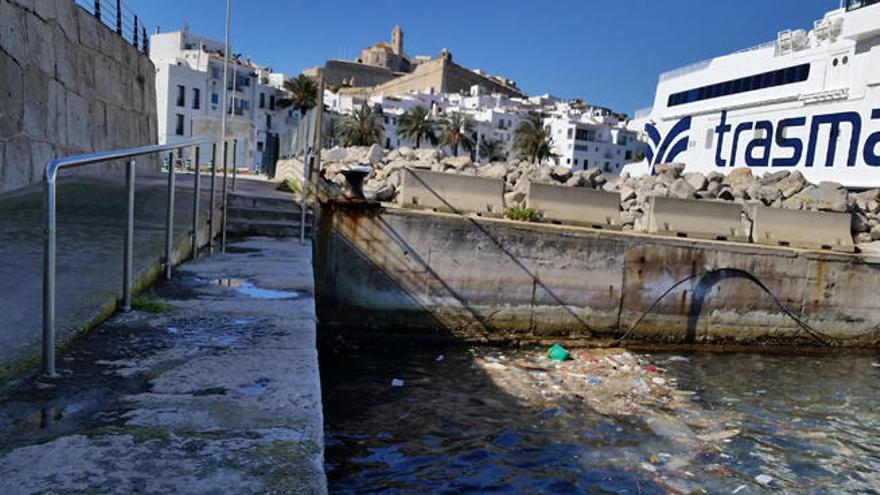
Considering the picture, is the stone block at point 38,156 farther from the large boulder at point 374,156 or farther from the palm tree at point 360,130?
the palm tree at point 360,130

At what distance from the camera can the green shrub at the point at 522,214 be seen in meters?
13.0

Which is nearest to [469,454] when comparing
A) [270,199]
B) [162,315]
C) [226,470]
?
[162,315]

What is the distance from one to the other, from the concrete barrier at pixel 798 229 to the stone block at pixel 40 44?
1420 cm

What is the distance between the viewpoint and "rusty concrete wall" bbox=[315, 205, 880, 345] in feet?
39.9

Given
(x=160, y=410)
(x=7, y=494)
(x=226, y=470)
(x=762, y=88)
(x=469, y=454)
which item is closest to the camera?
(x=7, y=494)

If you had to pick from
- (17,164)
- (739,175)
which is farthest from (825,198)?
(17,164)

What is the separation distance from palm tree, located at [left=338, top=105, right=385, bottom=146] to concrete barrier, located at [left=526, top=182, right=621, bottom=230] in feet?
178

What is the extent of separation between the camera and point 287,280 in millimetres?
6098

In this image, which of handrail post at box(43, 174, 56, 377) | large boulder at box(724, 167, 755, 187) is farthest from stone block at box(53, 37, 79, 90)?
large boulder at box(724, 167, 755, 187)

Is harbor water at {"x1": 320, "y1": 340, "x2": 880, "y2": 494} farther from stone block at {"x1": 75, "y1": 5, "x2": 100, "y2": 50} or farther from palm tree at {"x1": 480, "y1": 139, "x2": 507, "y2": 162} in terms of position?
palm tree at {"x1": 480, "y1": 139, "x2": 507, "y2": 162}

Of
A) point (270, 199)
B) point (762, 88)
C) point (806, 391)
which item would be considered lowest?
point (806, 391)

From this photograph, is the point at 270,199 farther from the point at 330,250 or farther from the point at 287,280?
the point at 287,280

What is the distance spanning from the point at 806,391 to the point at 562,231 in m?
4.88

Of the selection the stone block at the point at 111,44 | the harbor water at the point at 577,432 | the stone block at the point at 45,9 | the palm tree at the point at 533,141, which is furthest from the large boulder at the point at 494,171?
the palm tree at the point at 533,141
